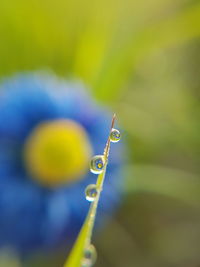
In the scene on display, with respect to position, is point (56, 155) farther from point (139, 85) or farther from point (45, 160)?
point (139, 85)

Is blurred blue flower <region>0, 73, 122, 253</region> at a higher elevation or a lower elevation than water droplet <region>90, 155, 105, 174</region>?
higher

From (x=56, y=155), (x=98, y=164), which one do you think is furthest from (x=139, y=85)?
(x=98, y=164)

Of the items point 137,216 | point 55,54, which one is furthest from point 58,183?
point 55,54

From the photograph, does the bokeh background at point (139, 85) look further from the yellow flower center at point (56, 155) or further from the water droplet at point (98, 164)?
the water droplet at point (98, 164)

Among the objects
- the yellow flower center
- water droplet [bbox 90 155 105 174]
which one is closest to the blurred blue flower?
the yellow flower center

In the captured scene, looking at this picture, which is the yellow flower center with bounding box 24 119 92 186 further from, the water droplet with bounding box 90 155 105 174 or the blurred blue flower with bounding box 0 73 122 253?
the water droplet with bounding box 90 155 105 174

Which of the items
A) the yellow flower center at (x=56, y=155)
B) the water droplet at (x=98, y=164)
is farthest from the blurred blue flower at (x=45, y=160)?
the water droplet at (x=98, y=164)
